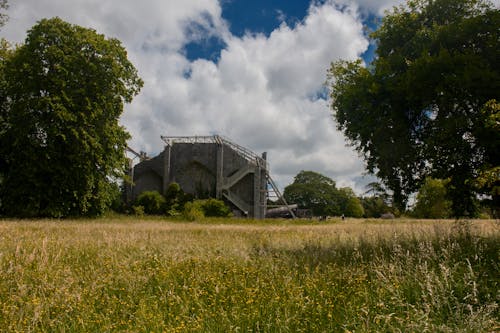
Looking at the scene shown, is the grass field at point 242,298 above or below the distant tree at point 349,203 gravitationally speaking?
below

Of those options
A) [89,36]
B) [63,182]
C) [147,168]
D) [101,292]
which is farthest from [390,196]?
[147,168]

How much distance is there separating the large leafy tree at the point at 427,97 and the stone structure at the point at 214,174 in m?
30.3

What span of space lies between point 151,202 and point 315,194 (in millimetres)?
54670

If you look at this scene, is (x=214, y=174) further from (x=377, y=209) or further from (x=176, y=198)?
(x=377, y=209)

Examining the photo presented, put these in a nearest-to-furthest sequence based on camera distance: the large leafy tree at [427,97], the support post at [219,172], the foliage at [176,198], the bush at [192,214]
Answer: the large leafy tree at [427,97] < the bush at [192,214] < the foliage at [176,198] < the support post at [219,172]

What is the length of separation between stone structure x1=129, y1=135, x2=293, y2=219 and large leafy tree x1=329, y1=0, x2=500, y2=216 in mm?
30268

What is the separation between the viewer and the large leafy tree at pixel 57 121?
2605cm

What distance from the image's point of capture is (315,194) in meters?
88.2

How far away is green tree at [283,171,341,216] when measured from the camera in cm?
8697

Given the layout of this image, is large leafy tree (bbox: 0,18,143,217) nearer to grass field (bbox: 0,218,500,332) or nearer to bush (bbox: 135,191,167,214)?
bush (bbox: 135,191,167,214)

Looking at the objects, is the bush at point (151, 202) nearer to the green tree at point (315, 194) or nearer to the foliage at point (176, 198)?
the foliage at point (176, 198)

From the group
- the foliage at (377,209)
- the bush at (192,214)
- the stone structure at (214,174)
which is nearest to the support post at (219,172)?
the stone structure at (214,174)

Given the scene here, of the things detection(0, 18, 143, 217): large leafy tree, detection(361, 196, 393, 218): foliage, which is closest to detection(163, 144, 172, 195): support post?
detection(0, 18, 143, 217): large leafy tree

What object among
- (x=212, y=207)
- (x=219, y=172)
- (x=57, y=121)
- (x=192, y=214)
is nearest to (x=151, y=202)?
(x=212, y=207)
